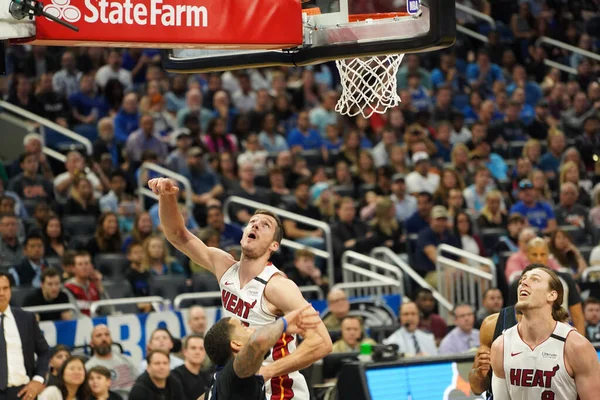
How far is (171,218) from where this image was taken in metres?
7.80

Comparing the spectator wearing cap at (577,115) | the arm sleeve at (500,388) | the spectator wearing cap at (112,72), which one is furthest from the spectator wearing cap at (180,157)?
the arm sleeve at (500,388)

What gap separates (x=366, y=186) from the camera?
55.0ft

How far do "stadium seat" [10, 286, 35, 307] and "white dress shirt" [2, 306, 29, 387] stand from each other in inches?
92.5

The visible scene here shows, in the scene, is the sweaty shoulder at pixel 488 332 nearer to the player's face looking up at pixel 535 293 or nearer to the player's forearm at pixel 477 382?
the player's forearm at pixel 477 382

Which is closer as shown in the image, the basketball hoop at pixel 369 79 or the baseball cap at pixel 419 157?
the basketball hoop at pixel 369 79

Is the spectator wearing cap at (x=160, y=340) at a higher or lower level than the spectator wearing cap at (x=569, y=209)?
lower

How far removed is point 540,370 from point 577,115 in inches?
543

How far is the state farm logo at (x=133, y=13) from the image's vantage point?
6629mm

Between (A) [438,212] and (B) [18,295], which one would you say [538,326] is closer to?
(B) [18,295]

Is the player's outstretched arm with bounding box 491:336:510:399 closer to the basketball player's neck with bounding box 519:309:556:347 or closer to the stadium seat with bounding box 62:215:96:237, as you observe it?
the basketball player's neck with bounding box 519:309:556:347

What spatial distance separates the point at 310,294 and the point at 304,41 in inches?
264

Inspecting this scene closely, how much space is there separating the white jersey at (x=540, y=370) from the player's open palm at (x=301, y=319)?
1.46 metres

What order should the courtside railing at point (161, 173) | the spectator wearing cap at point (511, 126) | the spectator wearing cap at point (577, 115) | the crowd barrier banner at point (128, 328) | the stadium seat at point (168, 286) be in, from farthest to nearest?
the spectator wearing cap at point (577, 115), the spectator wearing cap at point (511, 126), the courtside railing at point (161, 173), the stadium seat at point (168, 286), the crowd barrier banner at point (128, 328)

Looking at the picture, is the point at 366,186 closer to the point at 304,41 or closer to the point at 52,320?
the point at 52,320
